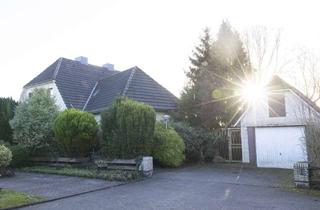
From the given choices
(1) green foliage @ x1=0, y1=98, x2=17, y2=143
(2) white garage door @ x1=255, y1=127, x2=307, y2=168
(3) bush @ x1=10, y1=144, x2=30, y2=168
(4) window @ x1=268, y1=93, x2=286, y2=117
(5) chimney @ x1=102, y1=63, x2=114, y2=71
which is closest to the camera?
(3) bush @ x1=10, y1=144, x2=30, y2=168

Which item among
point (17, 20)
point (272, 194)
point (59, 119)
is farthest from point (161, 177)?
point (17, 20)

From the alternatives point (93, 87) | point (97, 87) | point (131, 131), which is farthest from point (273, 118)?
point (93, 87)

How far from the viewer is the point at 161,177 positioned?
42.7 ft

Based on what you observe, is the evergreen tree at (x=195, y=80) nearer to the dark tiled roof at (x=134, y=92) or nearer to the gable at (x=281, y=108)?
the dark tiled roof at (x=134, y=92)

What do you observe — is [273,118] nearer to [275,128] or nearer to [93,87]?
[275,128]

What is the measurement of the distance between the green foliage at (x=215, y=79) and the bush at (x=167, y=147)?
517 cm

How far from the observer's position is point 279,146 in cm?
1655

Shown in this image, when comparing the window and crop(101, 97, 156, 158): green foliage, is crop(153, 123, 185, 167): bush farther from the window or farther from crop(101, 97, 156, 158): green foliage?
the window

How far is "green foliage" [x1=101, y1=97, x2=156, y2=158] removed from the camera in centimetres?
1371

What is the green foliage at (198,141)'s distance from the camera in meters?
17.9

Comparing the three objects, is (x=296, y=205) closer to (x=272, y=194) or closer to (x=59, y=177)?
(x=272, y=194)

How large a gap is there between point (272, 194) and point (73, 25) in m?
9.54

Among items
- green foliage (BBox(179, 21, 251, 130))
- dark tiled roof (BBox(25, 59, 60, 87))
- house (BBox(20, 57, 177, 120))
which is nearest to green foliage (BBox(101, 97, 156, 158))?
house (BBox(20, 57, 177, 120))

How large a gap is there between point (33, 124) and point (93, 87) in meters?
9.70
